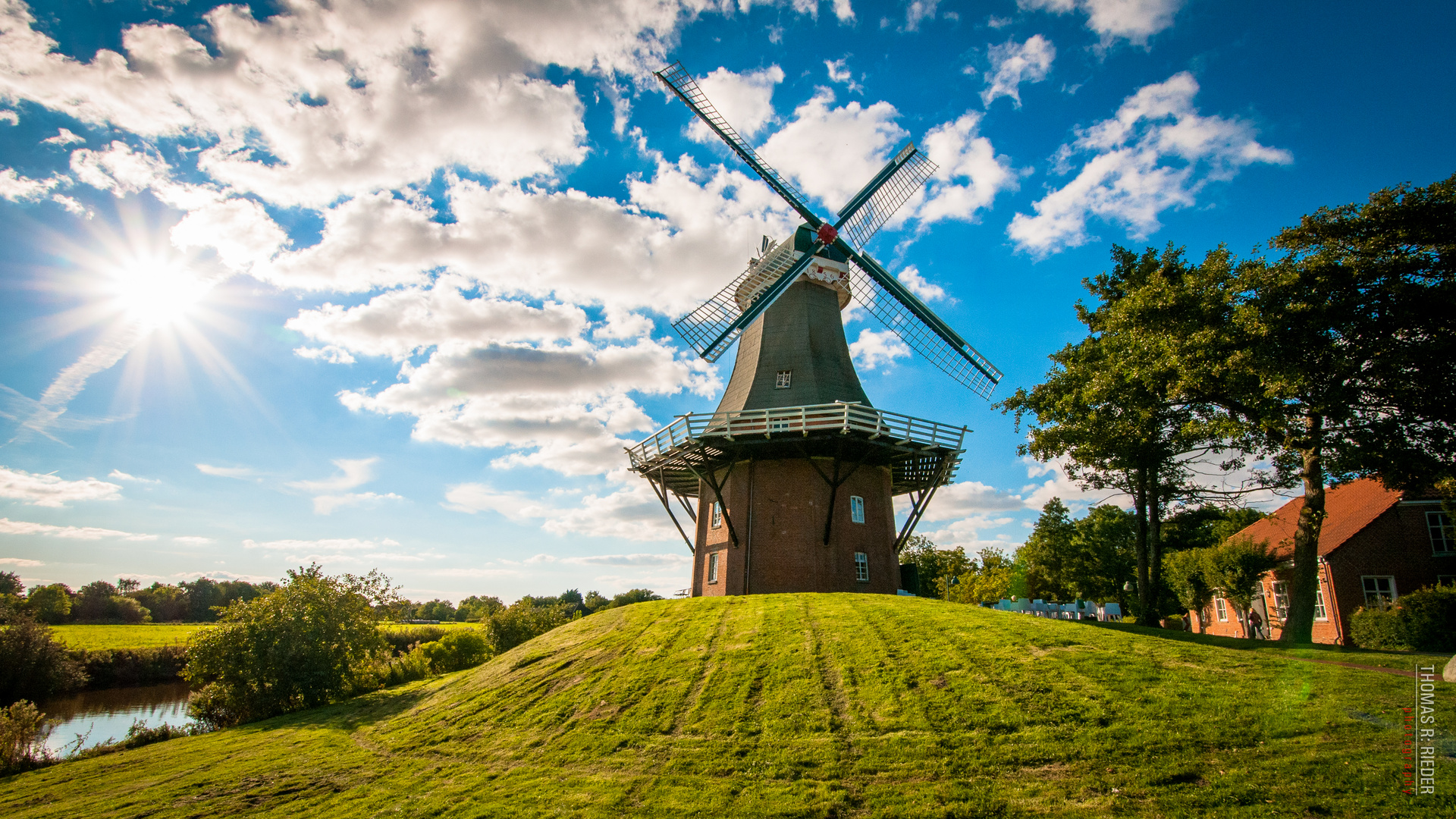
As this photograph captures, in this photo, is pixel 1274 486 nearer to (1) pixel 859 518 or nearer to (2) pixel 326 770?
(1) pixel 859 518

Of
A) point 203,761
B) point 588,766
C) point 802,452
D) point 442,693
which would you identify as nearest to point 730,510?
point 802,452

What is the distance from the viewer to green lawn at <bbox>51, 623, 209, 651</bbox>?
36041 millimetres

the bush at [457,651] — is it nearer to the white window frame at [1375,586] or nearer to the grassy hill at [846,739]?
the grassy hill at [846,739]

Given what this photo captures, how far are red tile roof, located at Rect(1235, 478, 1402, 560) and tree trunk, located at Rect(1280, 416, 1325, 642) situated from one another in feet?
21.7

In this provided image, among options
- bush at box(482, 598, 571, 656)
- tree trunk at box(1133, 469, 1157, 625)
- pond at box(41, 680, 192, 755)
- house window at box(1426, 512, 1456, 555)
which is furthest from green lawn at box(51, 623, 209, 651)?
house window at box(1426, 512, 1456, 555)

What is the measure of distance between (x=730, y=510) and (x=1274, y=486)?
16.3 metres

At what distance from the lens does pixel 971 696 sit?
10.7m

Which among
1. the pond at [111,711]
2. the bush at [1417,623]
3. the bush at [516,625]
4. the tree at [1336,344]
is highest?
the tree at [1336,344]

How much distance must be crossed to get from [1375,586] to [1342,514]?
4307 mm

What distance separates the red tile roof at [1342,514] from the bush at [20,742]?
124 ft

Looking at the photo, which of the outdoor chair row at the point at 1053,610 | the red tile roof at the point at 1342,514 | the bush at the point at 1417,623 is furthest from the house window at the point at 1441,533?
the outdoor chair row at the point at 1053,610

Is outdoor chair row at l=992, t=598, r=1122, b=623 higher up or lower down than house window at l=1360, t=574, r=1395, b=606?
lower down

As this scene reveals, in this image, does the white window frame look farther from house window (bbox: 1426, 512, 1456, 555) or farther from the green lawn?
the green lawn

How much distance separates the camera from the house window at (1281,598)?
1082 inches
